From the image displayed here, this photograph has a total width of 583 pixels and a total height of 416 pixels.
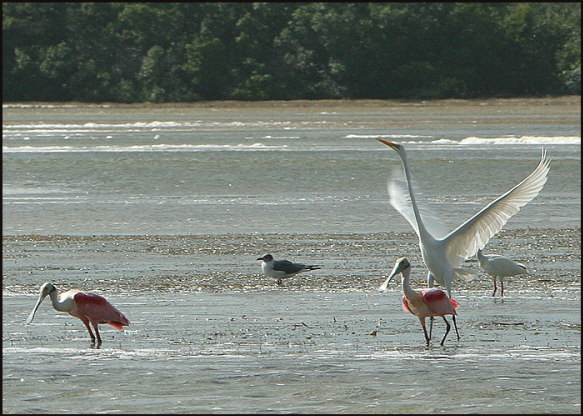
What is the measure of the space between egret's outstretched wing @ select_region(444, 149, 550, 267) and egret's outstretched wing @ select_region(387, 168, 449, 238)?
1.32 ft

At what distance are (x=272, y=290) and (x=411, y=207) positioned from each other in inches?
61.0

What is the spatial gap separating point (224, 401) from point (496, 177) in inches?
676

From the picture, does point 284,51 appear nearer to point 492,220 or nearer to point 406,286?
point 492,220

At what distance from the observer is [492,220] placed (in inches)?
406

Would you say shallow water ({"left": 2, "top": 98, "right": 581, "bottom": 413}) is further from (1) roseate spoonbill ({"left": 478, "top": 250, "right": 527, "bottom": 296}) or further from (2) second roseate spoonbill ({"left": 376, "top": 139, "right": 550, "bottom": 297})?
Result: (2) second roseate spoonbill ({"left": 376, "top": 139, "right": 550, "bottom": 297})

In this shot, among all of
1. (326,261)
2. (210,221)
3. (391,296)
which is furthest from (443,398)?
(210,221)

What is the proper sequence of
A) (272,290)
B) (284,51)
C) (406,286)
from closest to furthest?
(406,286) → (272,290) → (284,51)

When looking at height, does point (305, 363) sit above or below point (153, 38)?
below

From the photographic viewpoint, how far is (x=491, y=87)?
58.4 meters

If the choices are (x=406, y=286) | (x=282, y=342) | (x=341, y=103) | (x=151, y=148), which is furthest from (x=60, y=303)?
(x=341, y=103)

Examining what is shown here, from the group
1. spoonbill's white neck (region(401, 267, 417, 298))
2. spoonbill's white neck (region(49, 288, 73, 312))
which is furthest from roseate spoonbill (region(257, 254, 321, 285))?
spoonbill's white neck (region(49, 288, 73, 312))

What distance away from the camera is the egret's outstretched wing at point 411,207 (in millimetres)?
10898

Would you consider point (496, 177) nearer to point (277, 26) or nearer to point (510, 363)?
point (510, 363)

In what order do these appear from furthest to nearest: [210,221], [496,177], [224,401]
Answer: [496,177]
[210,221]
[224,401]
